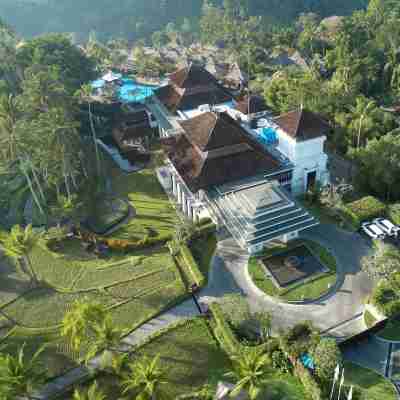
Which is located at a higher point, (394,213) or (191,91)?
(191,91)

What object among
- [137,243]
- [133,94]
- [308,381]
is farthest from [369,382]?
[133,94]

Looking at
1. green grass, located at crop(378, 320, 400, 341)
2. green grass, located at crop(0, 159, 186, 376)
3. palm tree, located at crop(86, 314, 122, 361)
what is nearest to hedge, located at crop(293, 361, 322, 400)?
green grass, located at crop(378, 320, 400, 341)

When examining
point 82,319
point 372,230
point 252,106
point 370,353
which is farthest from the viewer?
point 252,106

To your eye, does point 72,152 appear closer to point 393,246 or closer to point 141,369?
point 141,369

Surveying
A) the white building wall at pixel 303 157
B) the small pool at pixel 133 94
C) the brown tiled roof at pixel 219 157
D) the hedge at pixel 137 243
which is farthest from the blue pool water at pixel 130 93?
the hedge at pixel 137 243

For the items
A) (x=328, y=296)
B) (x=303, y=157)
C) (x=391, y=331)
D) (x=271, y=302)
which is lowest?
(x=391, y=331)

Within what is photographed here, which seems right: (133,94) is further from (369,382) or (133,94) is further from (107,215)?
(369,382)

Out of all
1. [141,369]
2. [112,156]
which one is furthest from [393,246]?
[112,156]

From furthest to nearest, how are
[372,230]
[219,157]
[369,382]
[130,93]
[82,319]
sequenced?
[130,93]
[219,157]
[372,230]
[369,382]
[82,319]
